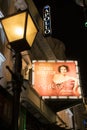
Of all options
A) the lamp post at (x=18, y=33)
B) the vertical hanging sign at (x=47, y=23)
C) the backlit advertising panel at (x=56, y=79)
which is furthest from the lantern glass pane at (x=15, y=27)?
the vertical hanging sign at (x=47, y=23)

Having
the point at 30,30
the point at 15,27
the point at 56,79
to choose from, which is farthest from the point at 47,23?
the point at 15,27

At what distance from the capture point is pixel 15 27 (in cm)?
538

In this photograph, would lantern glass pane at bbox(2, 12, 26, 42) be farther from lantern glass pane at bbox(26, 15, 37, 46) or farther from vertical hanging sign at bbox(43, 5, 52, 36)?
vertical hanging sign at bbox(43, 5, 52, 36)

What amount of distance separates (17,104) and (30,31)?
1521 mm

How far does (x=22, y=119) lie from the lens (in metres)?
10.1

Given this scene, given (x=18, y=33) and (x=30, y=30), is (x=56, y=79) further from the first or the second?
(x=18, y=33)

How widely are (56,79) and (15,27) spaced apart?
744cm

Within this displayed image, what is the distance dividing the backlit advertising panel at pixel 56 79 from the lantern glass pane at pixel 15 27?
262 inches

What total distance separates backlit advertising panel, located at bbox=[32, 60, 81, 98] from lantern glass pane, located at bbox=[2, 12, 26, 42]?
6.67 metres

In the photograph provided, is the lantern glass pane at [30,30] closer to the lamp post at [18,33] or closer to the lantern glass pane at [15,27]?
the lamp post at [18,33]

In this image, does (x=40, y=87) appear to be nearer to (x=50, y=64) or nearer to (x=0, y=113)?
(x=50, y=64)

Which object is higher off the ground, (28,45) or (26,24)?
(26,24)

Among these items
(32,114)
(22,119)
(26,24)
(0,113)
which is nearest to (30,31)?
(26,24)

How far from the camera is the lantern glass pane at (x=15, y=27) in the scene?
17.5 ft
